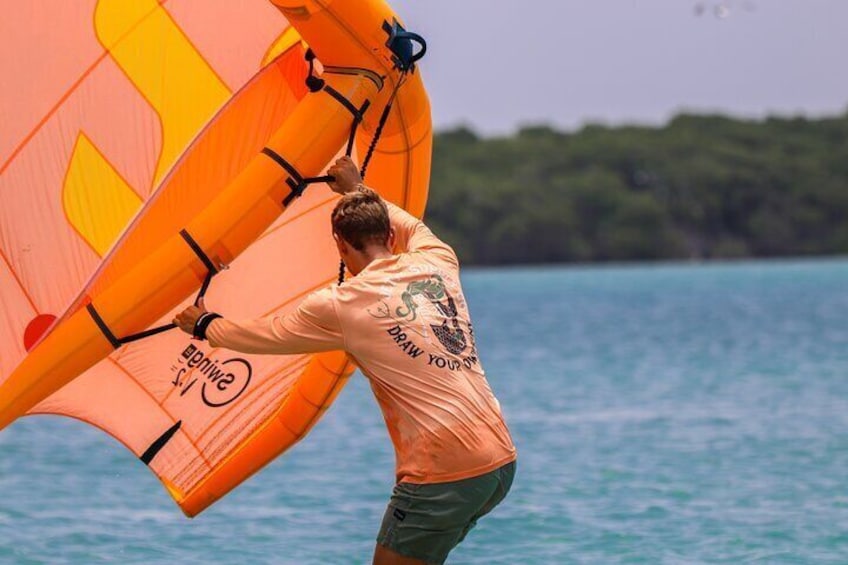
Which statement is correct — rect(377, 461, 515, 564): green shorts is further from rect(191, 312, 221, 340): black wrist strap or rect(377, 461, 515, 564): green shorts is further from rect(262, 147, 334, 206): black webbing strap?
rect(262, 147, 334, 206): black webbing strap

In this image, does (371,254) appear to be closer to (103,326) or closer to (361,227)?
(361,227)

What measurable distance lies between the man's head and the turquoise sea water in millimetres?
4751

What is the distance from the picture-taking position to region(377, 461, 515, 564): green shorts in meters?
5.68

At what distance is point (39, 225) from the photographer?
8031mm

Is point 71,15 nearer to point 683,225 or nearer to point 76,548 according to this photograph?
point 76,548

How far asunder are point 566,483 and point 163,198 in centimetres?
681

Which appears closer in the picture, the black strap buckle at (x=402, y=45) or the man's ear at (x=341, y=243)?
the man's ear at (x=341, y=243)

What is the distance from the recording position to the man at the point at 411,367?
18.6 feet

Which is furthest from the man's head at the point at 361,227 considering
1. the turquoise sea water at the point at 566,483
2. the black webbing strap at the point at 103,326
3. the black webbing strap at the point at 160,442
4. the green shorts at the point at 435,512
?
the turquoise sea water at the point at 566,483

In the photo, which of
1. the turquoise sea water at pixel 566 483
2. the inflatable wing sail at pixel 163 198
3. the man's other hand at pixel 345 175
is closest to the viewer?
the man's other hand at pixel 345 175

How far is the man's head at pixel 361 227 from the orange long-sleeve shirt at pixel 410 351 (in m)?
0.07

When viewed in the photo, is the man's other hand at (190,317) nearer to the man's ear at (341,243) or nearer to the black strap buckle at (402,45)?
the man's ear at (341,243)

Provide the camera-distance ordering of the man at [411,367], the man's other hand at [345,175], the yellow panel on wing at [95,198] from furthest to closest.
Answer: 1. the yellow panel on wing at [95,198]
2. the man's other hand at [345,175]
3. the man at [411,367]

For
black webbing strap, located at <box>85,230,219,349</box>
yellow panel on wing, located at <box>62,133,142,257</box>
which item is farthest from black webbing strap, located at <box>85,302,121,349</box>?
yellow panel on wing, located at <box>62,133,142,257</box>
